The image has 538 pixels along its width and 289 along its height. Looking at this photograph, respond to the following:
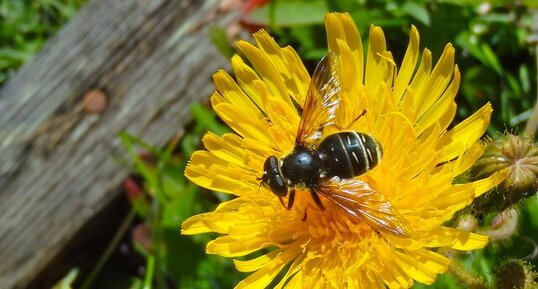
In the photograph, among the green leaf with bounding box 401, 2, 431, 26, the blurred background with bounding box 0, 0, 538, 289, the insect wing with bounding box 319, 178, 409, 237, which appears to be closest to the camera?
the insect wing with bounding box 319, 178, 409, 237

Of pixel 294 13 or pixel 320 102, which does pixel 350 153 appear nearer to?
pixel 320 102

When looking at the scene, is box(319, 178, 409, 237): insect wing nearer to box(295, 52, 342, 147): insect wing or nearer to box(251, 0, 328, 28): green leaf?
box(295, 52, 342, 147): insect wing

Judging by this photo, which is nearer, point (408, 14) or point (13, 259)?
point (408, 14)

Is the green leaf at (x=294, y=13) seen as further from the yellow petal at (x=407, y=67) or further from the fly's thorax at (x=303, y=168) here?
the fly's thorax at (x=303, y=168)

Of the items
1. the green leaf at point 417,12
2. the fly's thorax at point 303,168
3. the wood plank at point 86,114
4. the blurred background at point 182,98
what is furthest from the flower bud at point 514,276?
the wood plank at point 86,114

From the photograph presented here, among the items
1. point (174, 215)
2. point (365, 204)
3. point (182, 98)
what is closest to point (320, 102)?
point (365, 204)

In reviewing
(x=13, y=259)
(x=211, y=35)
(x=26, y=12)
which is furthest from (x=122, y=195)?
(x=26, y=12)

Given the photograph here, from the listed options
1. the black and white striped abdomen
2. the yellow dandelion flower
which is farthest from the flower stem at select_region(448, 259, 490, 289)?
the black and white striped abdomen

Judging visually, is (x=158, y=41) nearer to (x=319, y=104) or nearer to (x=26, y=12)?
(x=26, y=12)
